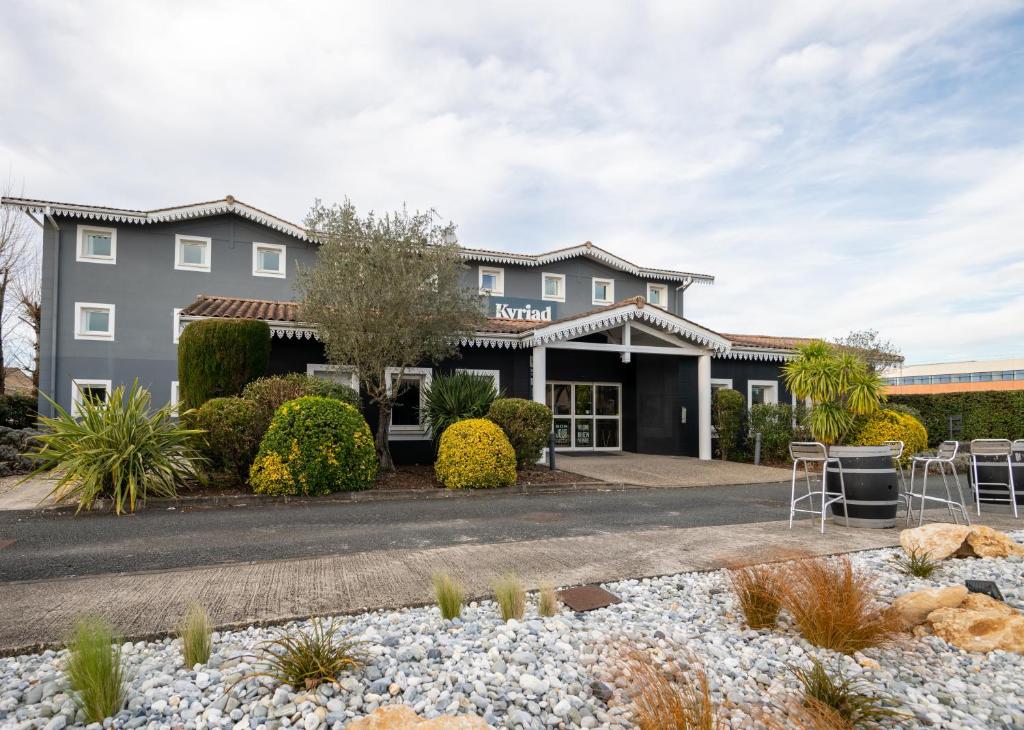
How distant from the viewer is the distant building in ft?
219

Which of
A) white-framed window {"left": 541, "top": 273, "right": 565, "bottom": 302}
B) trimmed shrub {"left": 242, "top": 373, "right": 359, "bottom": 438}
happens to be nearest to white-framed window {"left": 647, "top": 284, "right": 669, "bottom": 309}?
white-framed window {"left": 541, "top": 273, "right": 565, "bottom": 302}

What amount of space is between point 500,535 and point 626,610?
104 inches

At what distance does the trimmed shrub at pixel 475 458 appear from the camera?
9203 mm

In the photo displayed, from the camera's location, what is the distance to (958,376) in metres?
73.4

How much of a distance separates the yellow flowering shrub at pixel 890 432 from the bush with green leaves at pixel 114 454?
45.5 ft

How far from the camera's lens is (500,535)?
5957 millimetres

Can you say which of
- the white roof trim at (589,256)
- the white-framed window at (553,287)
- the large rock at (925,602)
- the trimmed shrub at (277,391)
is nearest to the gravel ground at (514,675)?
the large rock at (925,602)

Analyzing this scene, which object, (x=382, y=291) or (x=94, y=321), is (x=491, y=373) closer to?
(x=382, y=291)

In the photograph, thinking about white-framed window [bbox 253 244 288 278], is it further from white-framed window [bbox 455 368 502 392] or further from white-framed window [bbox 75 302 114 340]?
white-framed window [bbox 455 368 502 392]

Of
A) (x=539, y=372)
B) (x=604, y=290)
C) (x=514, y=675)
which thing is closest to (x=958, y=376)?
(x=604, y=290)

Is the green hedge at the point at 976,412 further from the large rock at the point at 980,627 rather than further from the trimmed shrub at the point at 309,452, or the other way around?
the trimmed shrub at the point at 309,452

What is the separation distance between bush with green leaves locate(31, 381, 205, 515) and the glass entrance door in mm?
10351

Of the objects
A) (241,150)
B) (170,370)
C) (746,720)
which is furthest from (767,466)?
(170,370)

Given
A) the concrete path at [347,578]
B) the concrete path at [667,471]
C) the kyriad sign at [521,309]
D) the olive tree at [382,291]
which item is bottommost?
the concrete path at [667,471]
